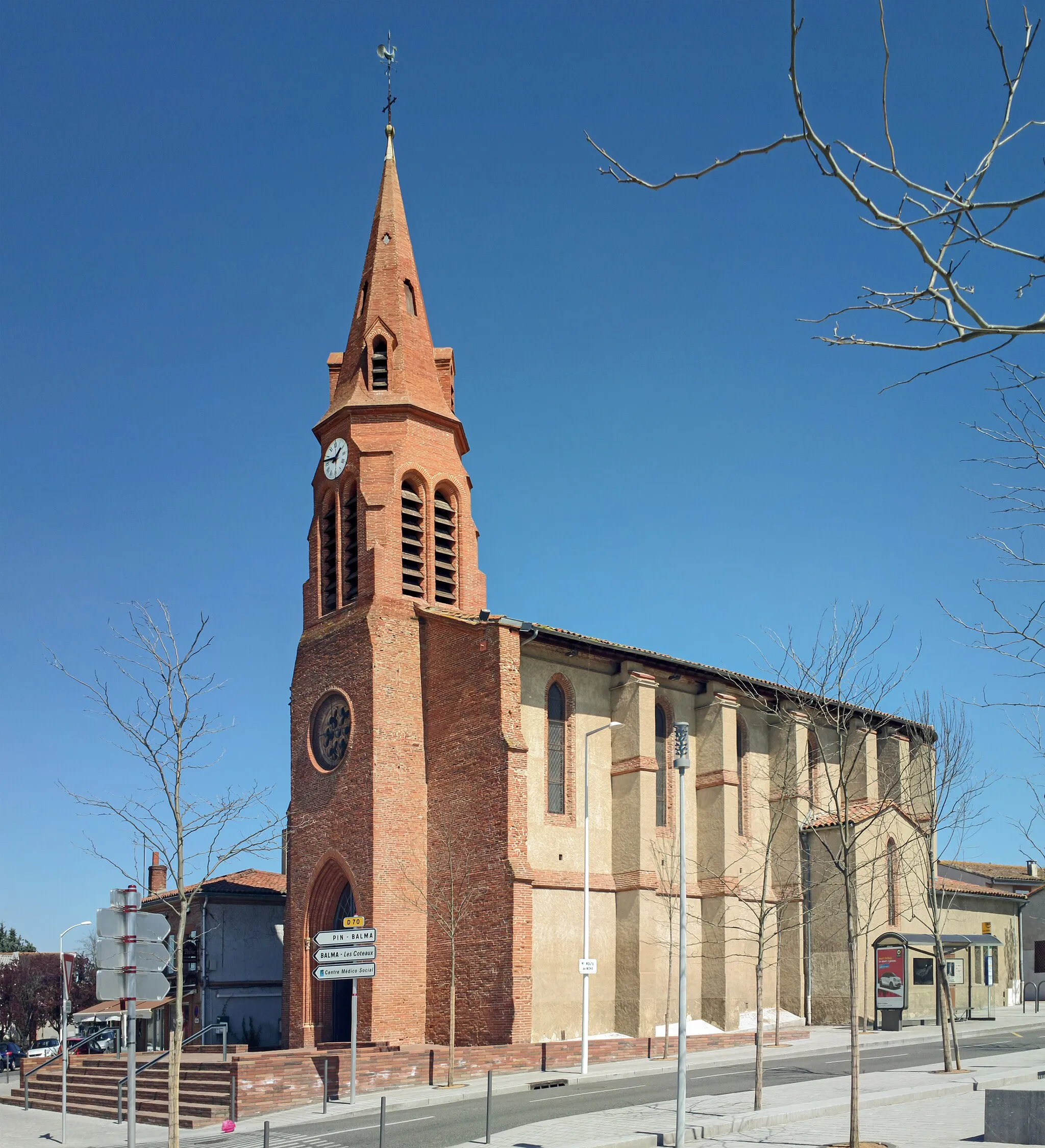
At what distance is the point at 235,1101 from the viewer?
24562 mm

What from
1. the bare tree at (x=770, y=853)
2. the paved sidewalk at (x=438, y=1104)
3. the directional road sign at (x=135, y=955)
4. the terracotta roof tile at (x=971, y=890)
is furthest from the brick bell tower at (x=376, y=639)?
the directional road sign at (x=135, y=955)

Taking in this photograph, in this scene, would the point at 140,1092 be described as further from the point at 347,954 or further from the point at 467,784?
the point at 467,784

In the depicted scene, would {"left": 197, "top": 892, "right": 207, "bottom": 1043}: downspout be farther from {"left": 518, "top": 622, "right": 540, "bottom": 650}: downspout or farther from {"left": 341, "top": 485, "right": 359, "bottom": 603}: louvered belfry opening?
{"left": 518, "top": 622, "right": 540, "bottom": 650}: downspout

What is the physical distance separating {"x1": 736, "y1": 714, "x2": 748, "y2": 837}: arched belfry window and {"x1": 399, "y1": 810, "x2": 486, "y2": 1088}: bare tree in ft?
35.3

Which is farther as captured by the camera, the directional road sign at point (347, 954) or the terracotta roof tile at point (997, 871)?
the terracotta roof tile at point (997, 871)

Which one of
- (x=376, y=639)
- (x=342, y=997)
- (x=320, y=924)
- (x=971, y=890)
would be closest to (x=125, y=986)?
(x=376, y=639)

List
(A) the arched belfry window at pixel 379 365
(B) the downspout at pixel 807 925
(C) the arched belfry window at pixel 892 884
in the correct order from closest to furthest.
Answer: (A) the arched belfry window at pixel 379 365
(B) the downspout at pixel 807 925
(C) the arched belfry window at pixel 892 884

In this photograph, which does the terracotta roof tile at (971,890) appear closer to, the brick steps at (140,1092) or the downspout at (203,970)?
the downspout at (203,970)

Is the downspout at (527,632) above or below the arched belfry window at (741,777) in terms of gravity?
above

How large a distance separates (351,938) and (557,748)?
37.8ft

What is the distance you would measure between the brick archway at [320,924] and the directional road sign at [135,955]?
2157cm

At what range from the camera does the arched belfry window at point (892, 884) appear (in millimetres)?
40562

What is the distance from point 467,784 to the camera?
32750mm

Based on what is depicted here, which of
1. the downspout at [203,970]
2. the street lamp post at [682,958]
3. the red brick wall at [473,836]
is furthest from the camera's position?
the downspout at [203,970]
